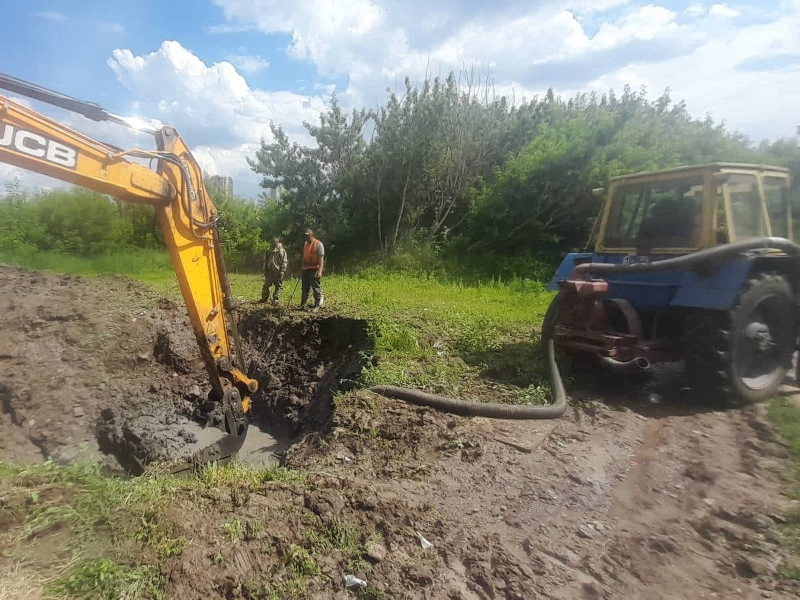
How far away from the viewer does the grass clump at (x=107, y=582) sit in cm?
244

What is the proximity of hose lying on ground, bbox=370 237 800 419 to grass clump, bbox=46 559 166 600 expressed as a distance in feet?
9.57

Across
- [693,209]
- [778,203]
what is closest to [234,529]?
[693,209]

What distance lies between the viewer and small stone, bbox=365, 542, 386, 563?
283 cm

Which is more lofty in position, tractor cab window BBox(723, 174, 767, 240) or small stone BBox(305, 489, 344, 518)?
tractor cab window BBox(723, 174, 767, 240)

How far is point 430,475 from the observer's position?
12.6 ft

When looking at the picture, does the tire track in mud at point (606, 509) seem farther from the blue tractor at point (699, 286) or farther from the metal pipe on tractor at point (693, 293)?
the blue tractor at point (699, 286)

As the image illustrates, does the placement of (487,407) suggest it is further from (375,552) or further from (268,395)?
(268,395)

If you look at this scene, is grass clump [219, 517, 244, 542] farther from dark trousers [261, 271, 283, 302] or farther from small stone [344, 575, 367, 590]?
dark trousers [261, 271, 283, 302]

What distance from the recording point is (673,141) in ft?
56.3

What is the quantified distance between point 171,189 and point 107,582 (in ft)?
9.90

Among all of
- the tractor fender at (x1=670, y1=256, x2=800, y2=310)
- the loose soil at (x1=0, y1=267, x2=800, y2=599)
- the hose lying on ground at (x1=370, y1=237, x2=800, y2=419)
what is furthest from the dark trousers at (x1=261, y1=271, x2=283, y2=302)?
the tractor fender at (x1=670, y1=256, x2=800, y2=310)

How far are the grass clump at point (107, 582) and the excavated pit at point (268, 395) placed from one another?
226 cm

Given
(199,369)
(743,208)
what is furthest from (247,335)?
(743,208)

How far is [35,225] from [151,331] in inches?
137
